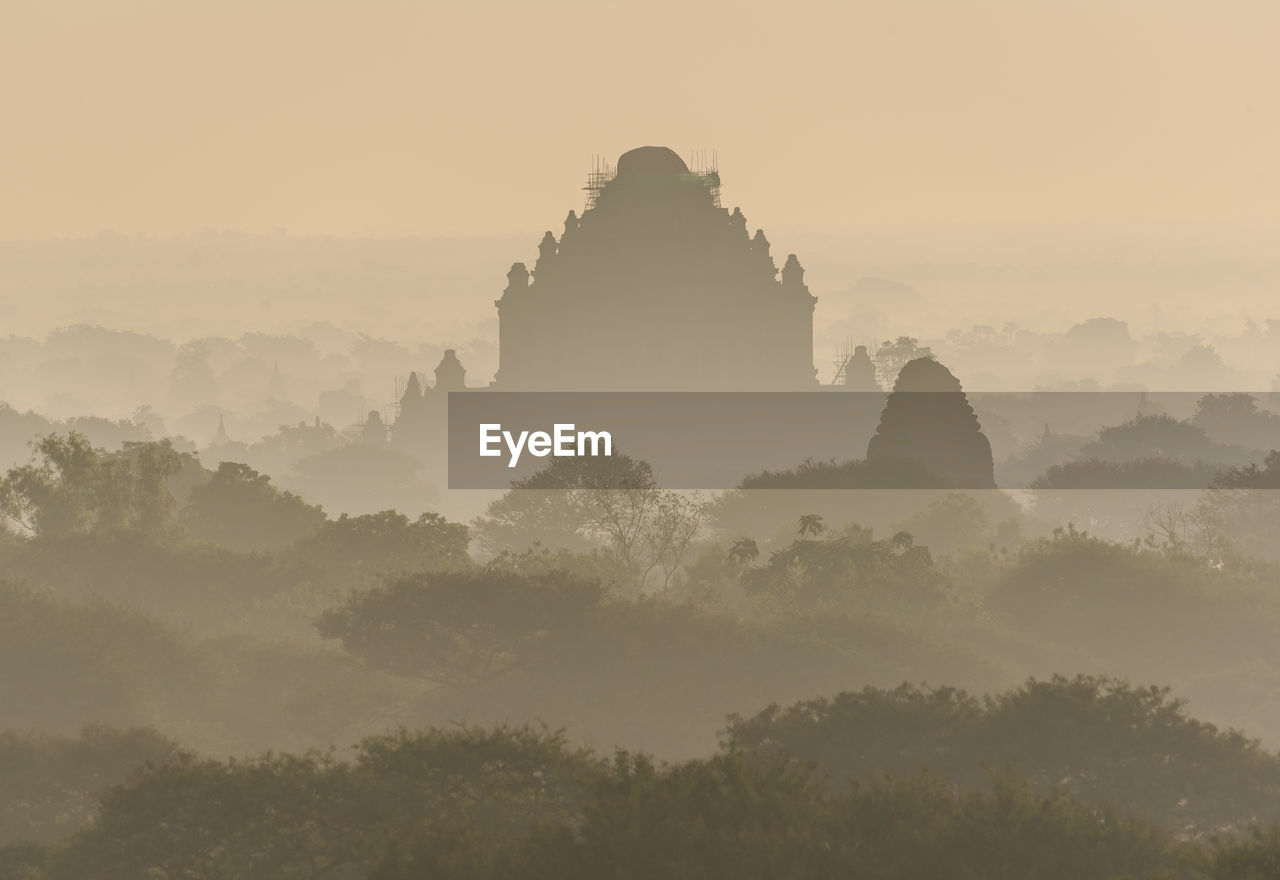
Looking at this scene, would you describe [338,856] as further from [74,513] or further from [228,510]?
[228,510]

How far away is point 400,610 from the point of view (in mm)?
53375

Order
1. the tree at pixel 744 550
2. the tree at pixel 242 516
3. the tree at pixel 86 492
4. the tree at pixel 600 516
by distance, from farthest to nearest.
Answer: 1. the tree at pixel 242 516
2. the tree at pixel 600 516
3. the tree at pixel 86 492
4. the tree at pixel 744 550

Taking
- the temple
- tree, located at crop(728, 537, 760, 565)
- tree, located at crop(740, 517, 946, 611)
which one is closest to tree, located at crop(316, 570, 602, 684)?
tree, located at crop(740, 517, 946, 611)

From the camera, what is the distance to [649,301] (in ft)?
385

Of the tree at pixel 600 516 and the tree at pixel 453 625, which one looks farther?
the tree at pixel 600 516

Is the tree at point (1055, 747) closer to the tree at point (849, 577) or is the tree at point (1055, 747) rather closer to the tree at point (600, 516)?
the tree at point (849, 577)

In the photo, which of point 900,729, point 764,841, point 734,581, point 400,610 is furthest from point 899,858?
point 734,581

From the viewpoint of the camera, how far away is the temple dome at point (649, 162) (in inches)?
4564

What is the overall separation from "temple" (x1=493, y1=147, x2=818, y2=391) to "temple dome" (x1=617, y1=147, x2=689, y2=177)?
6 centimetres

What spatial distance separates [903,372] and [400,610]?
37.1 m

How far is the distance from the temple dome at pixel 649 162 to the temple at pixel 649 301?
0.06 m

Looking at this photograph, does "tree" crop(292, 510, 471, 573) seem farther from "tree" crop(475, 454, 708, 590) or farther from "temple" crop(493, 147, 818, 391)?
"temple" crop(493, 147, 818, 391)

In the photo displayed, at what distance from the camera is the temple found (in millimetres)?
116562

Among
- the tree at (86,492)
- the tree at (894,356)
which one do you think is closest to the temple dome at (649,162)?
the tree at (894,356)
